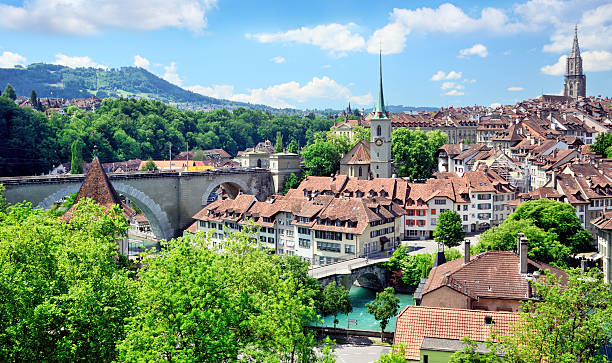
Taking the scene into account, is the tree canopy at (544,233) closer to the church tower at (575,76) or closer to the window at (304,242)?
the window at (304,242)

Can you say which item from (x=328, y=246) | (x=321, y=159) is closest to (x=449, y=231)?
(x=328, y=246)

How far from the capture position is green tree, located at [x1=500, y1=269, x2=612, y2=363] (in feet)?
61.7

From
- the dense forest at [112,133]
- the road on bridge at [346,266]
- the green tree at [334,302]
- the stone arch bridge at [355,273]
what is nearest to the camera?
the green tree at [334,302]

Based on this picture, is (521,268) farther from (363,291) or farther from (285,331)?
(363,291)

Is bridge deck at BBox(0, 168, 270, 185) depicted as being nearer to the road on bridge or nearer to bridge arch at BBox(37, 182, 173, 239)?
bridge arch at BBox(37, 182, 173, 239)

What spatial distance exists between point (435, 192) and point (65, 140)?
68240 mm

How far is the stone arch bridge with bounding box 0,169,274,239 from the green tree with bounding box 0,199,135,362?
3509 cm

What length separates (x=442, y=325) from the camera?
25.0m

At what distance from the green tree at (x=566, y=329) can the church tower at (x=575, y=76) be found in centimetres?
18059

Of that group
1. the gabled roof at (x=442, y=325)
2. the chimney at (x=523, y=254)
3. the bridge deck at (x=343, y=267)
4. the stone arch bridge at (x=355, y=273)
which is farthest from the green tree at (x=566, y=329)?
the bridge deck at (x=343, y=267)

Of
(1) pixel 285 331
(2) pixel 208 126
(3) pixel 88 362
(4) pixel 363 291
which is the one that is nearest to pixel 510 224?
(4) pixel 363 291

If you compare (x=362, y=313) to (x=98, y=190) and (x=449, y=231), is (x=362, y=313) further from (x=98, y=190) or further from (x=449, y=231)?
(x=98, y=190)

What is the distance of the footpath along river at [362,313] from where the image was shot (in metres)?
46.8

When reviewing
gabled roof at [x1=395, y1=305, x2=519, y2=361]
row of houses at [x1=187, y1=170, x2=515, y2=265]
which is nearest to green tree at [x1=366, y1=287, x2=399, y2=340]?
row of houses at [x1=187, y1=170, x2=515, y2=265]
